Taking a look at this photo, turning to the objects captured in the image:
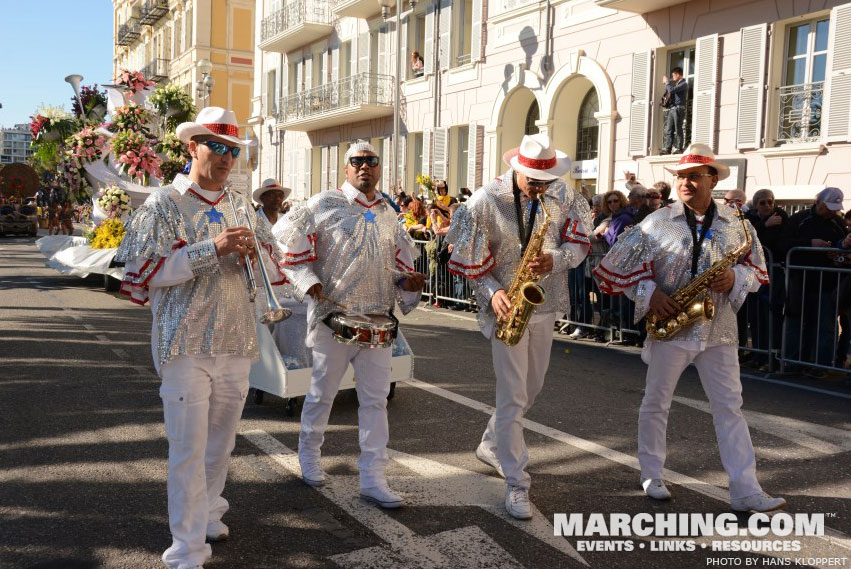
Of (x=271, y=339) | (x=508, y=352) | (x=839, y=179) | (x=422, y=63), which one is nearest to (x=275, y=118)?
(x=422, y=63)

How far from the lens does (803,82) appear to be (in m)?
13.7

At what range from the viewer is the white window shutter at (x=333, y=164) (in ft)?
95.5

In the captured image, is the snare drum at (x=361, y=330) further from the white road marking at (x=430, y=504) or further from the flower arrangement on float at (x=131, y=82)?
the flower arrangement on float at (x=131, y=82)

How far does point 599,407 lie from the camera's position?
274 inches

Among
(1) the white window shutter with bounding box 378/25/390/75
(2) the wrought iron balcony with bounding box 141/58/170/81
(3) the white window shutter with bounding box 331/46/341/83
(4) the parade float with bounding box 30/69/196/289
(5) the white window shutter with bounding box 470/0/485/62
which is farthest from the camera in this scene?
(2) the wrought iron balcony with bounding box 141/58/170/81

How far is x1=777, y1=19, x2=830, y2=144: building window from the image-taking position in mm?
13398

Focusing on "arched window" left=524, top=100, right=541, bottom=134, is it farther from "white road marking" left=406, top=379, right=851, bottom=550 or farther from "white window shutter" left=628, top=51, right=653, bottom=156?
"white road marking" left=406, top=379, right=851, bottom=550

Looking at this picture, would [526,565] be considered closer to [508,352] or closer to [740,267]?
[508,352]

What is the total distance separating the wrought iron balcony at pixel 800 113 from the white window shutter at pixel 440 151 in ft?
32.9

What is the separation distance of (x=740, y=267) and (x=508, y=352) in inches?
56.7

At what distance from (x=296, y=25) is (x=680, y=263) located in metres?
26.5

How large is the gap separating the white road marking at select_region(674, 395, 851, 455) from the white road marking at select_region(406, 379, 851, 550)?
36.1 inches

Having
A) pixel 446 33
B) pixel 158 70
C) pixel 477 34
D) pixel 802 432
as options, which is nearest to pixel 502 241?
pixel 802 432

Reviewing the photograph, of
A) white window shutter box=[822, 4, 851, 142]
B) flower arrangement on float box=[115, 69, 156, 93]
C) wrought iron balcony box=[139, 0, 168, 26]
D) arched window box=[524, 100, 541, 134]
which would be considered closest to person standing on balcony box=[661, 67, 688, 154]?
white window shutter box=[822, 4, 851, 142]
